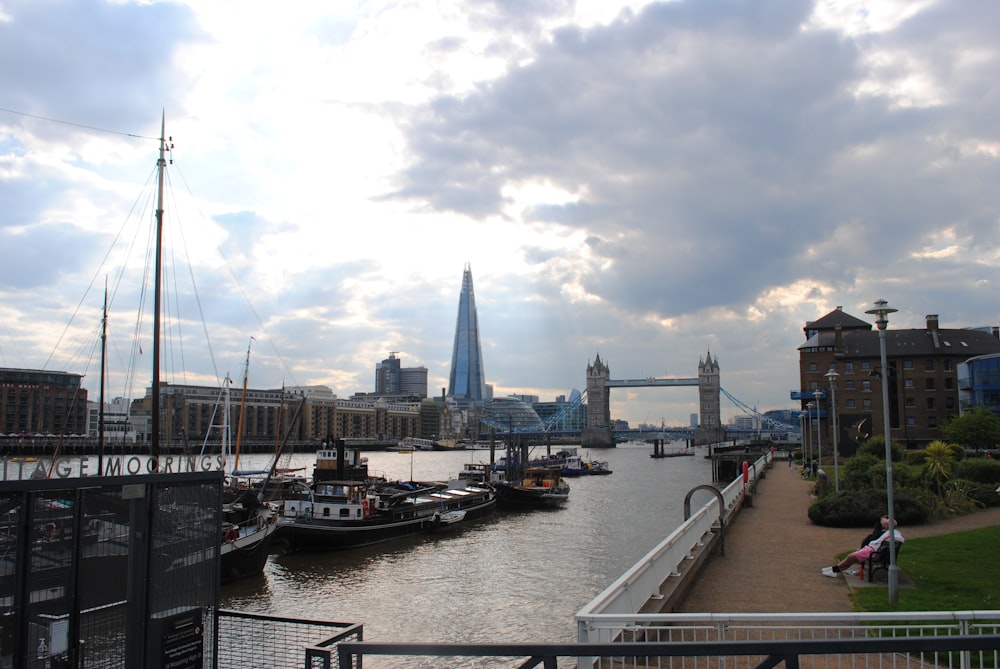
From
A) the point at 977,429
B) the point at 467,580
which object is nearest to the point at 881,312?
the point at 467,580

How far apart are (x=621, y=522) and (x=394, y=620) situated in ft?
82.2

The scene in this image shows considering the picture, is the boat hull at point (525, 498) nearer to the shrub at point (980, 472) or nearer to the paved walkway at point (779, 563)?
the paved walkway at point (779, 563)

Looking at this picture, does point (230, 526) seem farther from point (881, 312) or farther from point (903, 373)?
point (903, 373)

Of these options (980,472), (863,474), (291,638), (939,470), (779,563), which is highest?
(939,470)

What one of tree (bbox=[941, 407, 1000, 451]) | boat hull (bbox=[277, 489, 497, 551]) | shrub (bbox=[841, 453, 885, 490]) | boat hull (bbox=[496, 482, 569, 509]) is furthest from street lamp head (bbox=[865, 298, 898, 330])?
tree (bbox=[941, 407, 1000, 451])

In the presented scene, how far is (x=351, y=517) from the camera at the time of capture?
121 feet

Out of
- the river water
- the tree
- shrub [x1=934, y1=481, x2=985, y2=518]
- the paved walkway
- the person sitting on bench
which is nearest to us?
the paved walkway

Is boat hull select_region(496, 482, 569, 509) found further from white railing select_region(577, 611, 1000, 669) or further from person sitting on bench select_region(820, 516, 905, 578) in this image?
white railing select_region(577, 611, 1000, 669)

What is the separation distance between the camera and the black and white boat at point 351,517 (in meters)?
35.2

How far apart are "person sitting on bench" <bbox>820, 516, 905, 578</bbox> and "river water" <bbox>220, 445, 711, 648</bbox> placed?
6.73 meters

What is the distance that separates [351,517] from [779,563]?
23920 millimetres

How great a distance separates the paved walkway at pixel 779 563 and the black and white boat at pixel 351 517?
712 inches

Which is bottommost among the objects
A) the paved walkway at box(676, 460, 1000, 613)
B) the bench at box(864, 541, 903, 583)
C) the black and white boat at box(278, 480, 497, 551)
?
the black and white boat at box(278, 480, 497, 551)

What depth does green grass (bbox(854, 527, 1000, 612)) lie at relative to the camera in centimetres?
1298
